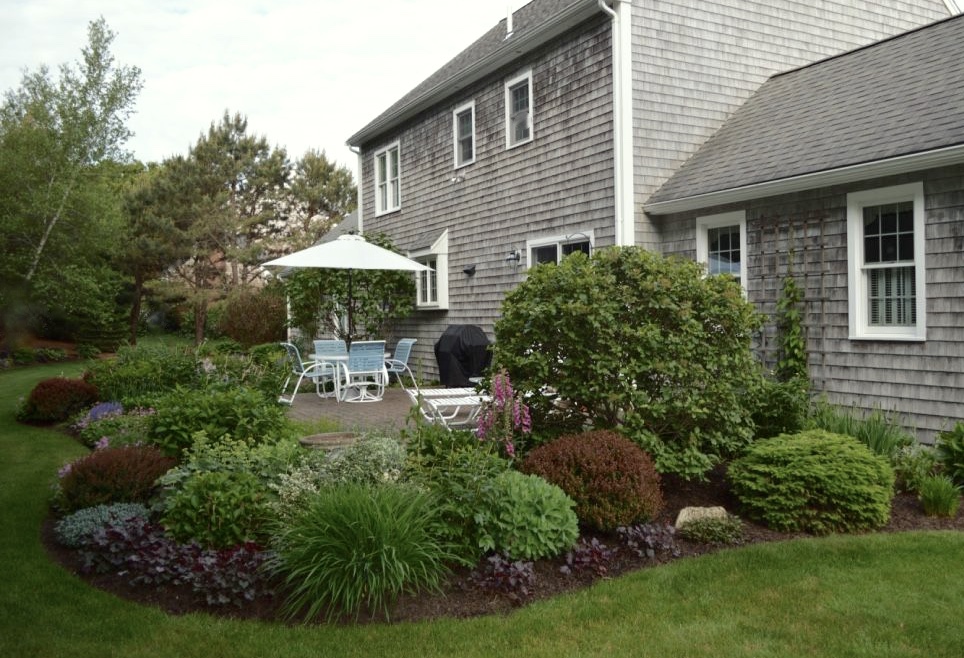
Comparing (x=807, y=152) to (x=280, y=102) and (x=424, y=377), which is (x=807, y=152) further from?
(x=280, y=102)

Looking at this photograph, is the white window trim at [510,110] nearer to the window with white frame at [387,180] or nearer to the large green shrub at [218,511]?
the window with white frame at [387,180]

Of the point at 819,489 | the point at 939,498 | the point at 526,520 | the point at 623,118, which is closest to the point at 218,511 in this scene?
the point at 526,520

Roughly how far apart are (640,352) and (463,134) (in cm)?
938

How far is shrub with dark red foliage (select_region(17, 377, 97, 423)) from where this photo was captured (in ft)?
34.8

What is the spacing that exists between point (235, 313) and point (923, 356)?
2084cm

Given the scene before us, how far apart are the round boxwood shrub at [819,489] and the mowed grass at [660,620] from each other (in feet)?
1.18

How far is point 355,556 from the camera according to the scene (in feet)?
12.9

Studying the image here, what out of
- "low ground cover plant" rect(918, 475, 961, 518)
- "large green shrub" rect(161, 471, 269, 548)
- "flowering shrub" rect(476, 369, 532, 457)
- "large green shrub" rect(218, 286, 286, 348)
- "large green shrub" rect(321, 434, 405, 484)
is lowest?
"low ground cover plant" rect(918, 475, 961, 518)

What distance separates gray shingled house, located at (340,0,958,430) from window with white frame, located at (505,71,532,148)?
0.08ft

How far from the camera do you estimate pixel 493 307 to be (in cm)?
1293

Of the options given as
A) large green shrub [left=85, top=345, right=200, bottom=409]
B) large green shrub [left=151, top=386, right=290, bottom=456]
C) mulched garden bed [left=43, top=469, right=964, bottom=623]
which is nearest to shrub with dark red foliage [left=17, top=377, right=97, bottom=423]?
large green shrub [left=85, top=345, right=200, bottom=409]

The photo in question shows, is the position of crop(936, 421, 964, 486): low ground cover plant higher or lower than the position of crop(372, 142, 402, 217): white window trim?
lower

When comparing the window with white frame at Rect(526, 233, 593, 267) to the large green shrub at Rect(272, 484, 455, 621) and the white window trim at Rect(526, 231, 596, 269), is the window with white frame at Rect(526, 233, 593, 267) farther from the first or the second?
the large green shrub at Rect(272, 484, 455, 621)

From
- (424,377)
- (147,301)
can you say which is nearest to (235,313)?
(147,301)
